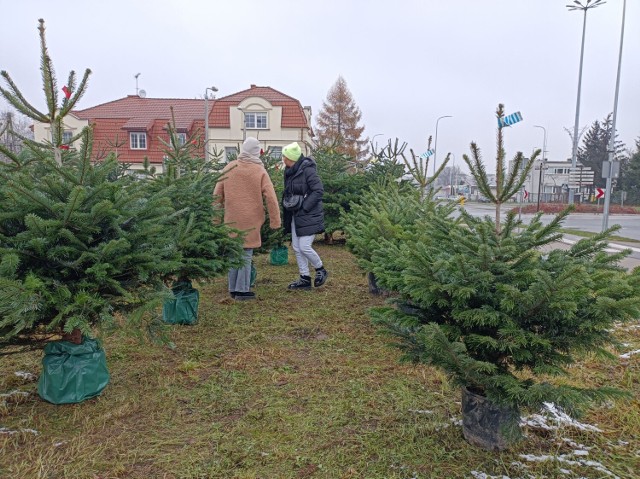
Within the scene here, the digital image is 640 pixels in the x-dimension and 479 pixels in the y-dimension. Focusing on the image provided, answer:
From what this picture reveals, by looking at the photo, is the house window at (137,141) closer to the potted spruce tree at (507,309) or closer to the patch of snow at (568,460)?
the potted spruce tree at (507,309)

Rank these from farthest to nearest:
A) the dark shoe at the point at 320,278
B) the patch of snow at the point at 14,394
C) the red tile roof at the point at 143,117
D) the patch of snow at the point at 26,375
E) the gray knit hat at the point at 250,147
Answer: the red tile roof at the point at 143,117 → the dark shoe at the point at 320,278 → the gray knit hat at the point at 250,147 → the patch of snow at the point at 26,375 → the patch of snow at the point at 14,394

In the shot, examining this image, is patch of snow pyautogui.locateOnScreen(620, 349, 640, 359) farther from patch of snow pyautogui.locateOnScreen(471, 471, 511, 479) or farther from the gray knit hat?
the gray knit hat

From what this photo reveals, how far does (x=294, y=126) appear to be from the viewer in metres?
32.2

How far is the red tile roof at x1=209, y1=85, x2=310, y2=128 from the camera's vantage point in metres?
32.1

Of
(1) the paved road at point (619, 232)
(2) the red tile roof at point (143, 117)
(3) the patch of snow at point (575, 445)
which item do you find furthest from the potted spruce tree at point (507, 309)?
(2) the red tile roof at point (143, 117)

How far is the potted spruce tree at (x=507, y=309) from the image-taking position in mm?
2006

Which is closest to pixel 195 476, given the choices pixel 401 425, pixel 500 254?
pixel 401 425

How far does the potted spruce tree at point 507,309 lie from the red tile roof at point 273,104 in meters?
30.8

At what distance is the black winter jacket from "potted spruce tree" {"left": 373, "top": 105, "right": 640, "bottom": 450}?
351 cm

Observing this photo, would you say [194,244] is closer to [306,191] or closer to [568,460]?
[306,191]

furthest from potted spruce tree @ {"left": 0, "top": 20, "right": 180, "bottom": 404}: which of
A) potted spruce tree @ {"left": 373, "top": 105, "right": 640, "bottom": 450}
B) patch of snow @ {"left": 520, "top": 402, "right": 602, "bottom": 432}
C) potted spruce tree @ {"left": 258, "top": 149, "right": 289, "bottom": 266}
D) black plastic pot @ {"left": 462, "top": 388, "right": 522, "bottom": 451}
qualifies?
potted spruce tree @ {"left": 258, "top": 149, "right": 289, "bottom": 266}

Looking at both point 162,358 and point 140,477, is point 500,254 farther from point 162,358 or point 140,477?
point 162,358

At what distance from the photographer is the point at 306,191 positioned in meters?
5.93

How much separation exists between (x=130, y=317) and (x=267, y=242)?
4244mm
